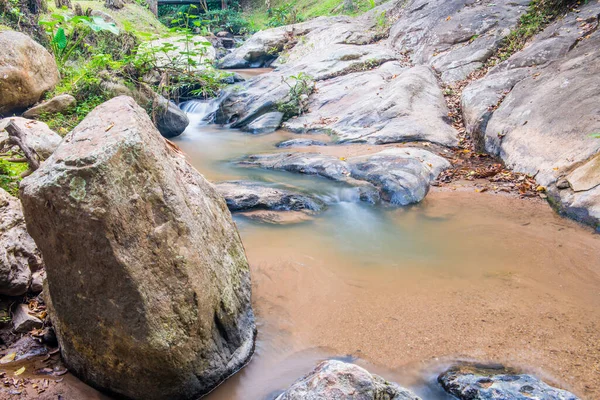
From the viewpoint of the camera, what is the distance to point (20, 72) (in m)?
6.21

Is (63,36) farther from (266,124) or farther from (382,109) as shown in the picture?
(382,109)

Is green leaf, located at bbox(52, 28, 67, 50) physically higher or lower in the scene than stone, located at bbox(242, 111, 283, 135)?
higher

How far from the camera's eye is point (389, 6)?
16.5 meters

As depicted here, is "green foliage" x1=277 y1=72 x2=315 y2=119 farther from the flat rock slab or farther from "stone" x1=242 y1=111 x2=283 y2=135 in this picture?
the flat rock slab

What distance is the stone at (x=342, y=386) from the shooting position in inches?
80.7

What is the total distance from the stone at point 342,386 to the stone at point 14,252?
212 centimetres

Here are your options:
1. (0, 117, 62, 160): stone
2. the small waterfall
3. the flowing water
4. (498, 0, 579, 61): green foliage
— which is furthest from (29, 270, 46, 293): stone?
(498, 0, 579, 61): green foliage

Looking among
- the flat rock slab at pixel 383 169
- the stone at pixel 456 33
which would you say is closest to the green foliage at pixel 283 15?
the stone at pixel 456 33

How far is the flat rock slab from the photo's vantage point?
19.1 feet

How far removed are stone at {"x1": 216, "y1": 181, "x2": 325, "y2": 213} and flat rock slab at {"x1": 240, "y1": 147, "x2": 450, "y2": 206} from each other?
840 mm

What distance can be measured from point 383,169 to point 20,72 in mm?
5730

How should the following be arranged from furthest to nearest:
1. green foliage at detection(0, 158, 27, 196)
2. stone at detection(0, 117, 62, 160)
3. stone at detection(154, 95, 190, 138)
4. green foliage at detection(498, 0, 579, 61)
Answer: green foliage at detection(498, 0, 579, 61) < stone at detection(154, 95, 190, 138) < stone at detection(0, 117, 62, 160) < green foliage at detection(0, 158, 27, 196)

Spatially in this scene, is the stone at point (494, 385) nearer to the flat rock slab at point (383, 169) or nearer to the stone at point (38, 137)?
the flat rock slab at point (383, 169)

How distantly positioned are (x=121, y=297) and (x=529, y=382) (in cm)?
246
